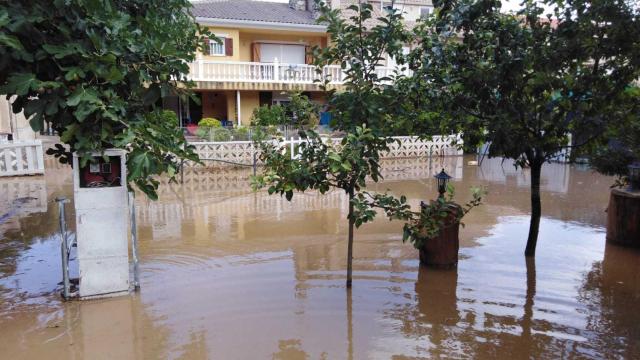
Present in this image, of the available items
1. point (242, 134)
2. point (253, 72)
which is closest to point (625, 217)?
point (242, 134)

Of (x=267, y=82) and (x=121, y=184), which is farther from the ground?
(x=267, y=82)

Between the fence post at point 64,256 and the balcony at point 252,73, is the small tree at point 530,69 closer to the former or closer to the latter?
the fence post at point 64,256

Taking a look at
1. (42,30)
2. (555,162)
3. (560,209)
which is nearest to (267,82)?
(555,162)

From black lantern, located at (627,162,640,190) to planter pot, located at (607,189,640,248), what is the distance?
158 mm

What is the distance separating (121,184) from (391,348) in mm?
3243

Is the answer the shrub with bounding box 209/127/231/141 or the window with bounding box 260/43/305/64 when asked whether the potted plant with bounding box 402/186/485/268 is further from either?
the window with bounding box 260/43/305/64

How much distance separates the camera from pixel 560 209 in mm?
10406

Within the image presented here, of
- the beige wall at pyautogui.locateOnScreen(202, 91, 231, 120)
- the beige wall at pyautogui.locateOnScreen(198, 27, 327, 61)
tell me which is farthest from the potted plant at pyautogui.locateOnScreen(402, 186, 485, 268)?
the beige wall at pyautogui.locateOnScreen(202, 91, 231, 120)

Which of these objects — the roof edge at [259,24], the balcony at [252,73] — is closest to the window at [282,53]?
the roof edge at [259,24]

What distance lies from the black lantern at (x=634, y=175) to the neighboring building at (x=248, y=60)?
15812 mm

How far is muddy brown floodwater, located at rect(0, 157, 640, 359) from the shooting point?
181 inches

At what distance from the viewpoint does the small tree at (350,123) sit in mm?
5039

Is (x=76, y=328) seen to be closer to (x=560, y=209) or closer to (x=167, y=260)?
(x=167, y=260)

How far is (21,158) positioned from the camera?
48.4ft
